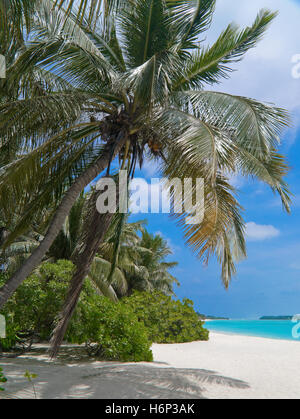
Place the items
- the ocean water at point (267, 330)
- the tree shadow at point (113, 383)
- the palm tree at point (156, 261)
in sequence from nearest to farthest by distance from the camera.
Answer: the tree shadow at point (113, 383), the palm tree at point (156, 261), the ocean water at point (267, 330)

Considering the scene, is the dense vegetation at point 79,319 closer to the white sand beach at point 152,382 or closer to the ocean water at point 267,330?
the white sand beach at point 152,382

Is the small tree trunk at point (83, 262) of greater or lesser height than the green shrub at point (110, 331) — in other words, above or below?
above

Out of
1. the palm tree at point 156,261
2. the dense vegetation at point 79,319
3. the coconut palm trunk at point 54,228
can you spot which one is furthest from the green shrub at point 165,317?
the palm tree at point 156,261

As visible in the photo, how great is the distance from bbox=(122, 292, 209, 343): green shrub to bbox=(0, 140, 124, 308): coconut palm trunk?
29.8 ft

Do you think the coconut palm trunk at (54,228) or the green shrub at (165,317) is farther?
the green shrub at (165,317)

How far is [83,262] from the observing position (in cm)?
749

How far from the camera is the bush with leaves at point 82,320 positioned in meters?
8.93

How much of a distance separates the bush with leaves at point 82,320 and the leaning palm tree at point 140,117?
180 centimetres

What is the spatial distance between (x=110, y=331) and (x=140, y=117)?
5.27m

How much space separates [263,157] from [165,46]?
2.83m

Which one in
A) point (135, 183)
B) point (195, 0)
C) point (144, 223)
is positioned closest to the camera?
point (195, 0)
